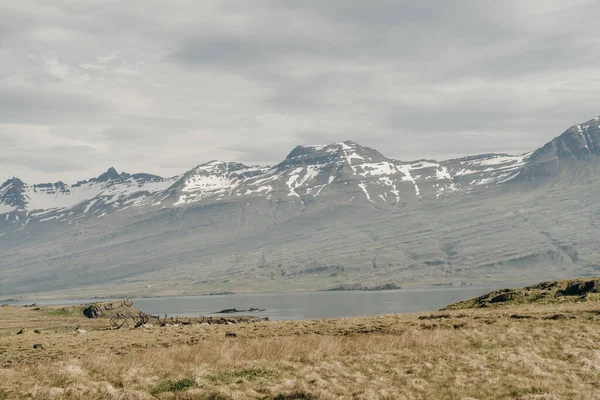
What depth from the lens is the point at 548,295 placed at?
55062 mm

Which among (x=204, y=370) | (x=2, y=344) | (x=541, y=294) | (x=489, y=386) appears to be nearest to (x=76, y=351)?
(x=2, y=344)

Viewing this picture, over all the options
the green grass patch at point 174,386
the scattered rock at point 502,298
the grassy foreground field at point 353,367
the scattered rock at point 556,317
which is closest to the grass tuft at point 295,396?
the grassy foreground field at point 353,367

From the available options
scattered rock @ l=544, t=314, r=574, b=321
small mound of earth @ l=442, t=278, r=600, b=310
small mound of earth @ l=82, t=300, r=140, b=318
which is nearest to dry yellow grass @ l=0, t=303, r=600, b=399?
scattered rock @ l=544, t=314, r=574, b=321

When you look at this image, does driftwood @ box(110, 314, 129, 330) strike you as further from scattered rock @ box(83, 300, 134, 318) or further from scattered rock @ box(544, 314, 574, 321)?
scattered rock @ box(544, 314, 574, 321)

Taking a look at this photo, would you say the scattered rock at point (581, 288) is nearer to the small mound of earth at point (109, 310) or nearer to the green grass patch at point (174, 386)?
the green grass patch at point (174, 386)

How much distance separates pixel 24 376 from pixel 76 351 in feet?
39.0

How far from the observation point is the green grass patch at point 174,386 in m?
23.3

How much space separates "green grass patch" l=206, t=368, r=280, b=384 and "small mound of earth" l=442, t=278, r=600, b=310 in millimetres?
33631

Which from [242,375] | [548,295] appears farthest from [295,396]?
[548,295]

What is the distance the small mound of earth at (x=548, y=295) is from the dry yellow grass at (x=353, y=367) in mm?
14405

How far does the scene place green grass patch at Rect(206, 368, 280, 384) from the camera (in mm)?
24625

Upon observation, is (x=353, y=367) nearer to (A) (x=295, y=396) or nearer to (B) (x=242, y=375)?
(A) (x=295, y=396)

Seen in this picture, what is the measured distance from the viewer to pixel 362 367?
86.0ft

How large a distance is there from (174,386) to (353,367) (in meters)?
7.62
